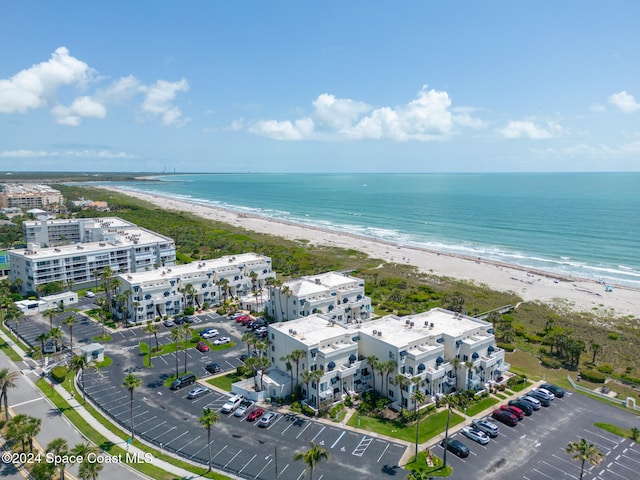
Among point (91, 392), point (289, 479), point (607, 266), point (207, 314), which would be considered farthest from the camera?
point (607, 266)

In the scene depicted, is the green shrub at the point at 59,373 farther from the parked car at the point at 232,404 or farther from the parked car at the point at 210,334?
the parked car at the point at 232,404

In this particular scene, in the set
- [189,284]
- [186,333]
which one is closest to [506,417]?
[186,333]

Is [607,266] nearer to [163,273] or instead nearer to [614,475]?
[614,475]

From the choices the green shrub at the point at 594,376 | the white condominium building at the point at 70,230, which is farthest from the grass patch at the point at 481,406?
the white condominium building at the point at 70,230

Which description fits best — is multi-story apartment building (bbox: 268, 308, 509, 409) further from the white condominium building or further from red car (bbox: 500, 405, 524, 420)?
the white condominium building

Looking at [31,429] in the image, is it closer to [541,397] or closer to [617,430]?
[541,397]

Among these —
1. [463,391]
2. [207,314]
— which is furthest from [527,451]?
[207,314]
